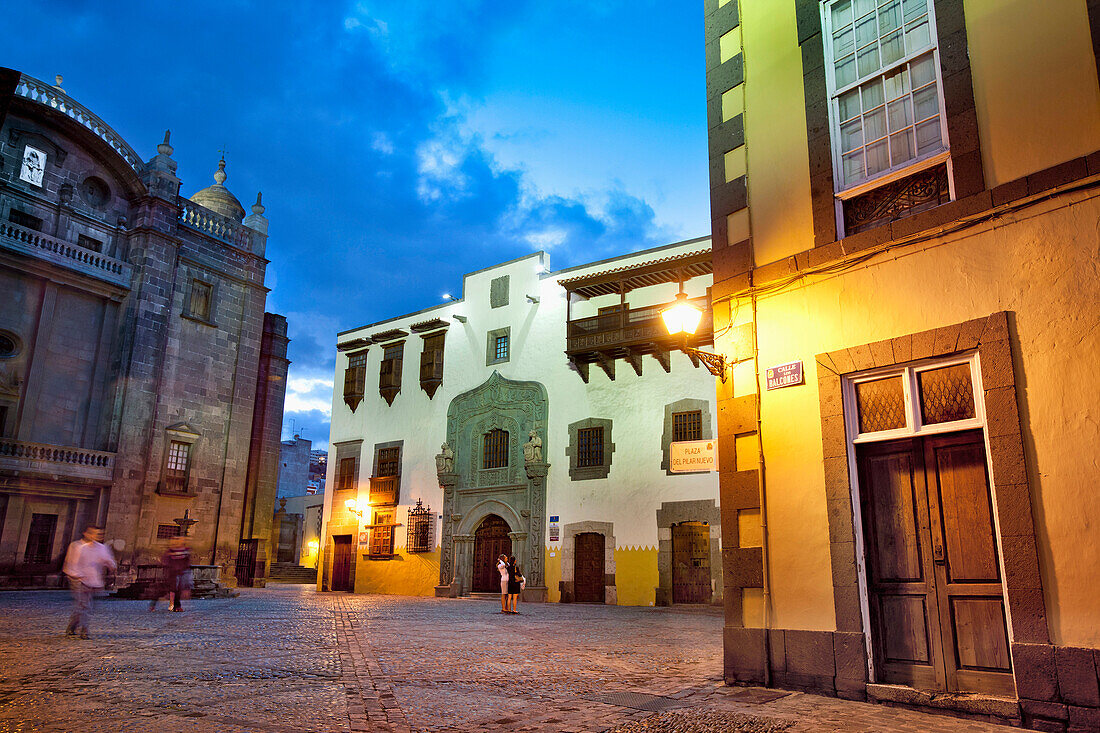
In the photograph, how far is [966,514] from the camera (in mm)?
5969

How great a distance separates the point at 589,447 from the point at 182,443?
15.2 m

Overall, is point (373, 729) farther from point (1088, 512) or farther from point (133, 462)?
point (133, 462)

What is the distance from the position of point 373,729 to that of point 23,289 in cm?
2559

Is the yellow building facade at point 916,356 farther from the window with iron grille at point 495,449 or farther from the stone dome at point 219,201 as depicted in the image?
the stone dome at point 219,201

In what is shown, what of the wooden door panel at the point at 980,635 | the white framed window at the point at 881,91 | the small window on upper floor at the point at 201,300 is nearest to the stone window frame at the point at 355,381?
the small window on upper floor at the point at 201,300

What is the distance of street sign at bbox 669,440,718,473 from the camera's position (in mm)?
7703

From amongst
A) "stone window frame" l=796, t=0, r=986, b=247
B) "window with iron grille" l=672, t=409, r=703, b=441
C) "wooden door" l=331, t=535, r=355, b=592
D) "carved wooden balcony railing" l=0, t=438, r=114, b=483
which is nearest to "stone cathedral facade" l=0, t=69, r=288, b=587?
"carved wooden balcony railing" l=0, t=438, r=114, b=483

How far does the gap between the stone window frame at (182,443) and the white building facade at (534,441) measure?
5.53m

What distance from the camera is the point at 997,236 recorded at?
5.85 metres

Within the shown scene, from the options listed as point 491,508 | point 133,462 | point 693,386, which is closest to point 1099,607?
point 693,386

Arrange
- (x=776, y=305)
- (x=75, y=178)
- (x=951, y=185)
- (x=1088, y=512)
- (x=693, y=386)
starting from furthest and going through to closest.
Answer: (x=75, y=178) → (x=693, y=386) → (x=776, y=305) → (x=951, y=185) → (x=1088, y=512)

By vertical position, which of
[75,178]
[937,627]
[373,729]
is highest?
[75,178]

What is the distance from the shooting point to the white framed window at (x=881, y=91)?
264 inches

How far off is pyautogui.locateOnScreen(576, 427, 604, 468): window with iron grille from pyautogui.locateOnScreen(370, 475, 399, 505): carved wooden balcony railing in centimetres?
840
